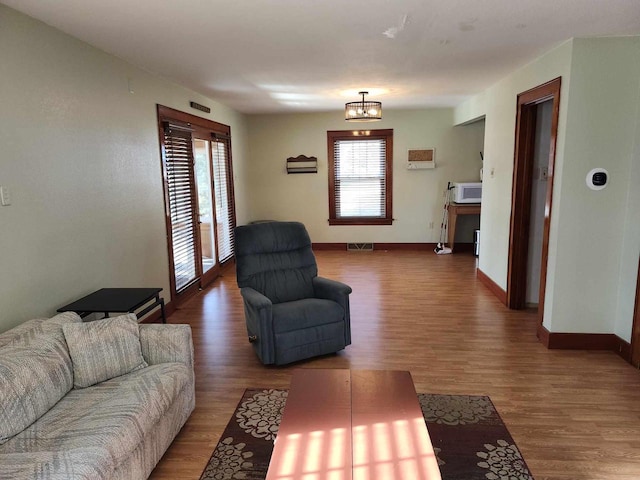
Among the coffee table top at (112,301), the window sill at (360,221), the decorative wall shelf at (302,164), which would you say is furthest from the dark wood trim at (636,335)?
the decorative wall shelf at (302,164)

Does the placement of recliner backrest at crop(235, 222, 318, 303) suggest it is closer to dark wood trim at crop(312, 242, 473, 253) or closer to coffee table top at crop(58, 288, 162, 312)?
coffee table top at crop(58, 288, 162, 312)

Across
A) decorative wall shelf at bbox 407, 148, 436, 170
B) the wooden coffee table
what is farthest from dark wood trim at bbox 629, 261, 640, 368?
decorative wall shelf at bbox 407, 148, 436, 170

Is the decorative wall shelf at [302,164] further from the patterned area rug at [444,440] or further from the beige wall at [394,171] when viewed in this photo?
the patterned area rug at [444,440]

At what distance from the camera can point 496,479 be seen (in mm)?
2117

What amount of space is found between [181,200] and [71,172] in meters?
1.85

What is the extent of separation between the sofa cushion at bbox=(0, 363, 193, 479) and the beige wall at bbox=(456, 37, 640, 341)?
307 centimetres

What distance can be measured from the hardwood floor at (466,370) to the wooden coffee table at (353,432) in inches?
27.5

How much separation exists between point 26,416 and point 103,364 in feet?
1.42

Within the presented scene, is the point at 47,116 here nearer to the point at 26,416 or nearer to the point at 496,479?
the point at 26,416

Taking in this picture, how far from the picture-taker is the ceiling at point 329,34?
8.05 ft

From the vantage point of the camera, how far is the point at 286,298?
376 centimetres

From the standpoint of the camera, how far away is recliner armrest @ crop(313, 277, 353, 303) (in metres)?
3.53

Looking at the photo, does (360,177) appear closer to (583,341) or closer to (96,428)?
(583,341)

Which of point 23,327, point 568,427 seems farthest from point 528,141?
point 23,327
